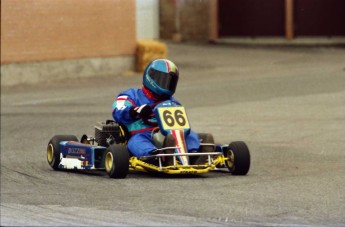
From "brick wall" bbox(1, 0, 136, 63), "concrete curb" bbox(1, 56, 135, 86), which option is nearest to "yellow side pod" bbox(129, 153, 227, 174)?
"concrete curb" bbox(1, 56, 135, 86)

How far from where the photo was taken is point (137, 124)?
440 inches

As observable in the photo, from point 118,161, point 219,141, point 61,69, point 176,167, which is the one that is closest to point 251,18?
point 61,69

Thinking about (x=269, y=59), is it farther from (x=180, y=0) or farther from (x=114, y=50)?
(x=180, y=0)

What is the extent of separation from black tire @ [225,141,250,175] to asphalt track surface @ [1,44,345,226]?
0.10 metres

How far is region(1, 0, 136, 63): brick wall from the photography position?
80.5 ft

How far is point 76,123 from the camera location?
16.8 meters

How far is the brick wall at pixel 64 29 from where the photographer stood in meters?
24.5

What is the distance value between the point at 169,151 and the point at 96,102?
32.0 ft

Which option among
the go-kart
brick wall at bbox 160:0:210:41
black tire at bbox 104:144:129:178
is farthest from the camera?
brick wall at bbox 160:0:210:41

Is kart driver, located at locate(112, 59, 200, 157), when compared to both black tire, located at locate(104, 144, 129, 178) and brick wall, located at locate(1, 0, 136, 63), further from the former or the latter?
brick wall, located at locate(1, 0, 136, 63)

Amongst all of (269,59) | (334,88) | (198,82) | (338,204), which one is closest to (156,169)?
(338,204)

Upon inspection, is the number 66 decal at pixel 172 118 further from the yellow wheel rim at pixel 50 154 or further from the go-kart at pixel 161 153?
the yellow wheel rim at pixel 50 154

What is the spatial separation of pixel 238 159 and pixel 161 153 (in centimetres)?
73

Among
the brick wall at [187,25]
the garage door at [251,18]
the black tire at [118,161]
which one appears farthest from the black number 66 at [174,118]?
the brick wall at [187,25]
